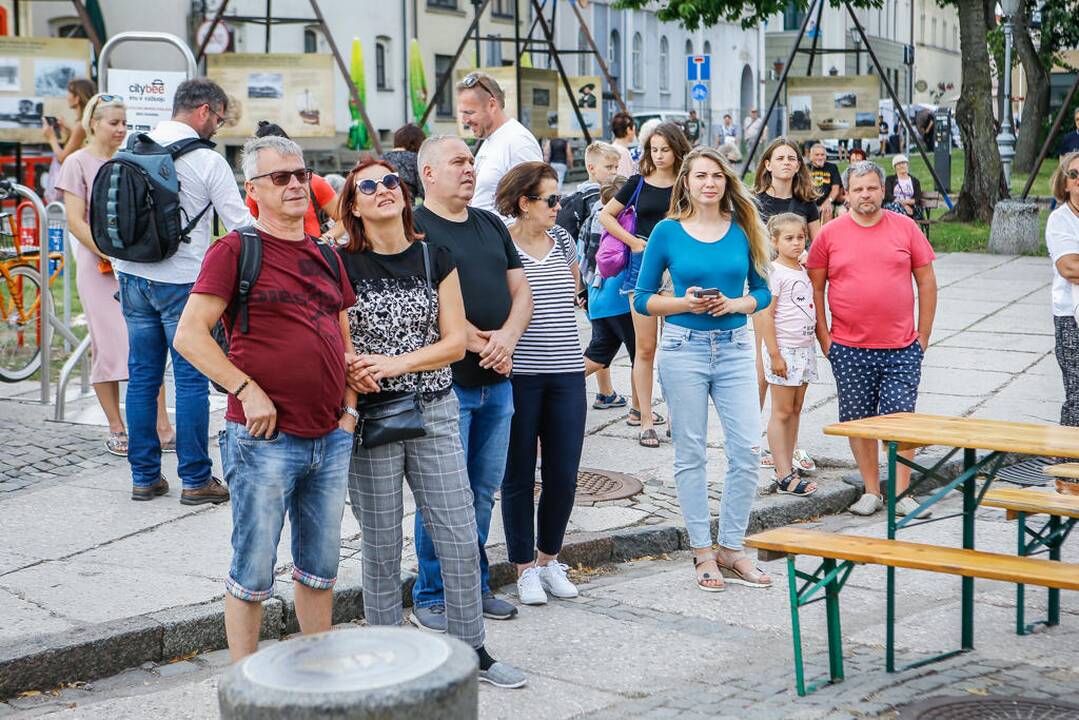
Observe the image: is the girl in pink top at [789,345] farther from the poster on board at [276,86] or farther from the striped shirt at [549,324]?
the poster on board at [276,86]

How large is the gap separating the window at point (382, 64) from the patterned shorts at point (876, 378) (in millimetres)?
34874

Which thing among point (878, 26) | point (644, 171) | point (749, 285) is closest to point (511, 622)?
point (749, 285)

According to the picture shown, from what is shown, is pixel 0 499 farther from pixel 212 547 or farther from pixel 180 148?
pixel 180 148

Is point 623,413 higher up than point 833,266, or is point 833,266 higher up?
point 833,266

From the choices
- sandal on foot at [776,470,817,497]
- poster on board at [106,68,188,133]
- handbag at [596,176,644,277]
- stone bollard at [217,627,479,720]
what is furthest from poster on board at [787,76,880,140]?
stone bollard at [217,627,479,720]

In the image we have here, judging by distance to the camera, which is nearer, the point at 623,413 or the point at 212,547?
the point at 212,547

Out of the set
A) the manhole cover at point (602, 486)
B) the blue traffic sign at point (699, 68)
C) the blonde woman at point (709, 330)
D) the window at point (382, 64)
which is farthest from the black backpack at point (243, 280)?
the window at point (382, 64)

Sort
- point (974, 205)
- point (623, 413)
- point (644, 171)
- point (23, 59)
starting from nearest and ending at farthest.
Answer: point (644, 171) → point (623, 413) → point (23, 59) → point (974, 205)

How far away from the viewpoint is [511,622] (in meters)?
6.00

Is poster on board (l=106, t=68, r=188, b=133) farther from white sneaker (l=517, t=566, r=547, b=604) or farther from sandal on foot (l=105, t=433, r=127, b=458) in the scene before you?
white sneaker (l=517, t=566, r=547, b=604)

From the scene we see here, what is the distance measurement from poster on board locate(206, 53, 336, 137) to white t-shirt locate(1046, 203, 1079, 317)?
34.4 ft

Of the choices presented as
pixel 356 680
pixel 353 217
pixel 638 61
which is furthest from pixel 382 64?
pixel 356 680

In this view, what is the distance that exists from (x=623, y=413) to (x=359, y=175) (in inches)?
203

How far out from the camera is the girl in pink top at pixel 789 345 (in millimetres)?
7988
